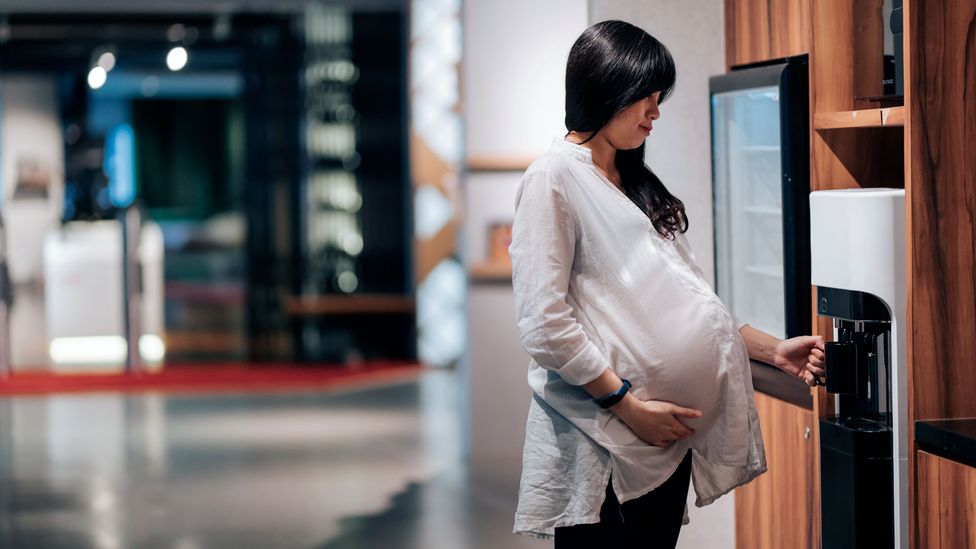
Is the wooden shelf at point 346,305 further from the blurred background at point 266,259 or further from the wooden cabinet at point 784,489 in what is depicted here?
the wooden cabinet at point 784,489

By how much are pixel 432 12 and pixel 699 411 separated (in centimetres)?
837

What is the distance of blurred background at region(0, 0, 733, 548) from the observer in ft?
19.5

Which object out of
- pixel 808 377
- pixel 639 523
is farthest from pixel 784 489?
pixel 639 523

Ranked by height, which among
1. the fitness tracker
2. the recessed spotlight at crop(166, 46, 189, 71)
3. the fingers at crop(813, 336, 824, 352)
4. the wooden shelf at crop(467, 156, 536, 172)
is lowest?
the fitness tracker

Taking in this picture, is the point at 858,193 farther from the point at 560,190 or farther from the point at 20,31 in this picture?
the point at 20,31

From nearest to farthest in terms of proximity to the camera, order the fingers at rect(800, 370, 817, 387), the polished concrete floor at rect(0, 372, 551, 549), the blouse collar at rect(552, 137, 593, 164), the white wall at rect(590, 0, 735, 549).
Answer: the blouse collar at rect(552, 137, 593, 164) < the fingers at rect(800, 370, 817, 387) < the white wall at rect(590, 0, 735, 549) < the polished concrete floor at rect(0, 372, 551, 549)

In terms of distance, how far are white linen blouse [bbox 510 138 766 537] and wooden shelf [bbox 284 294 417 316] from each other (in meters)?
8.57

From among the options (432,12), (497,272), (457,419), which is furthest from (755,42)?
(432,12)

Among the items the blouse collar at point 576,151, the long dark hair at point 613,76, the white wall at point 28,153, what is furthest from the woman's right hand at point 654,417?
the white wall at point 28,153

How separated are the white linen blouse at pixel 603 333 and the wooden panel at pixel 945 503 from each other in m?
0.52

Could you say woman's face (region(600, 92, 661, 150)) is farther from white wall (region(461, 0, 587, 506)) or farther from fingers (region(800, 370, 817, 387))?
white wall (region(461, 0, 587, 506))

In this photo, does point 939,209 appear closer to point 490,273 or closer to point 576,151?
point 576,151

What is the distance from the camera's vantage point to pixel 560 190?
2131 mm

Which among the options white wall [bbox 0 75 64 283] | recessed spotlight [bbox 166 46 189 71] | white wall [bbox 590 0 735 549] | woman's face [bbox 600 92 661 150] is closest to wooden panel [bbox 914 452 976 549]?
woman's face [bbox 600 92 661 150]
